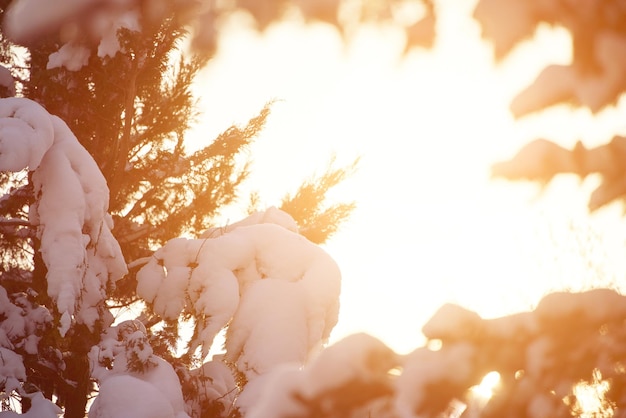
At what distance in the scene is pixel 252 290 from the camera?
638 centimetres

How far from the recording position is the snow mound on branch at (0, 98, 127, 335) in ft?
16.8

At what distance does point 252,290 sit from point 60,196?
1.92 m

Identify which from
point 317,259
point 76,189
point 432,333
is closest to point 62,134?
point 76,189

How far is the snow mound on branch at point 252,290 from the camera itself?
241 inches

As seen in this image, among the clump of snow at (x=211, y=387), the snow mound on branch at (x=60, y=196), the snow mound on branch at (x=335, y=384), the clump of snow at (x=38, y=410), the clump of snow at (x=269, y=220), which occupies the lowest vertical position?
the snow mound on branch at (x=335, y=384)

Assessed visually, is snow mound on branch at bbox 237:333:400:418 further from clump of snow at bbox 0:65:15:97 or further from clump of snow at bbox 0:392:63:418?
clump of snow at bbox 0:65:15:97

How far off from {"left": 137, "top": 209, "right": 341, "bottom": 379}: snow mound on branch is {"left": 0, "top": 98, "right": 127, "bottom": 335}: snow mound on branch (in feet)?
2.63

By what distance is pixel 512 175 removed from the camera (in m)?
1.83

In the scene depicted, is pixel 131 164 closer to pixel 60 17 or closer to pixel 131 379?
pixel 131 379

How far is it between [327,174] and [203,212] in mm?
2156

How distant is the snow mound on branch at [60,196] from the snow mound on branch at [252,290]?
80 centimetres

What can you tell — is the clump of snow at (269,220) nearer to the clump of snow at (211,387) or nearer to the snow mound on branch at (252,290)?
the snow mound on branch at (252,290)

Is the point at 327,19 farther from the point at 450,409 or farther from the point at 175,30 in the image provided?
the point at 175,30

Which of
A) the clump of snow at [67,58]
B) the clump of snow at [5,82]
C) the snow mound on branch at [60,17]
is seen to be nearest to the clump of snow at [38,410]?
the clump of snow at [67,58]
